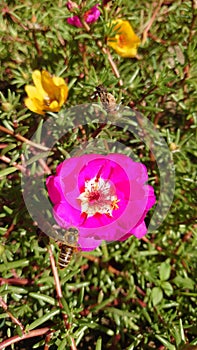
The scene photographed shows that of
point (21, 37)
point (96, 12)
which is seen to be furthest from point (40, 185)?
point (21, 37)

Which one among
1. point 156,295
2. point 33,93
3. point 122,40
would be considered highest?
point 122,40

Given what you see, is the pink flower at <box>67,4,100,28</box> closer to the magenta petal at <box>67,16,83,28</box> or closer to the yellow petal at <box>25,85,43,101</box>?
the magenta petal at <box>67,16,83,28</box>

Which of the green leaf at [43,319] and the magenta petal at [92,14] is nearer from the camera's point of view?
the green leaf at [43,319]

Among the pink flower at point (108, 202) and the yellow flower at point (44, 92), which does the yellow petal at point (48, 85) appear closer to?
the yellow flower at point (44, 92)

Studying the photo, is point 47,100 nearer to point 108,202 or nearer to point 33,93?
point 33,93

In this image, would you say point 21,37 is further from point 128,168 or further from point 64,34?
point 128,168

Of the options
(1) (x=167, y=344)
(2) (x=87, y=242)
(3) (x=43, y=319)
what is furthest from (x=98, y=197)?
(1) (x=167, y=344)

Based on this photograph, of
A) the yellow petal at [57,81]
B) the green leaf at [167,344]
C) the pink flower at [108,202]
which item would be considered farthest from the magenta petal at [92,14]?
the green leaf at [167,344]
